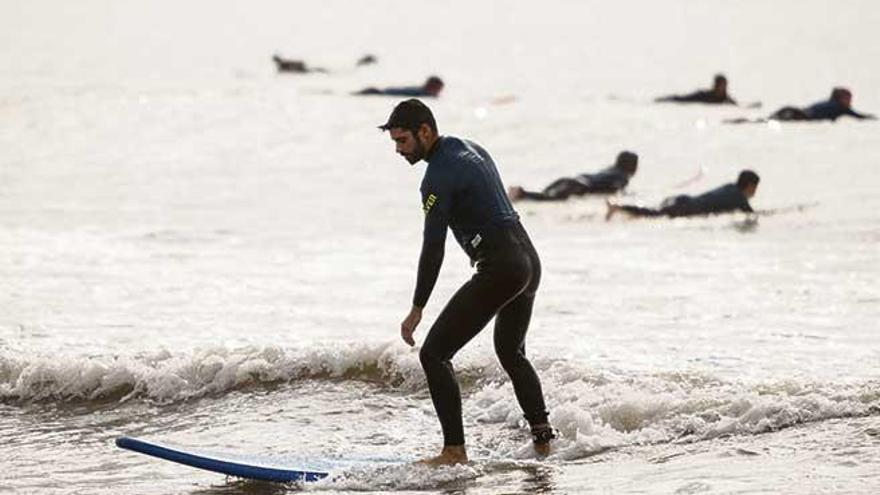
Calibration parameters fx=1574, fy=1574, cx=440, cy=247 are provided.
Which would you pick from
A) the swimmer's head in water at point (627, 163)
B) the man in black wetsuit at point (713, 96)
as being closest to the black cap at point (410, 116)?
the swimmer's head in water at point (627, 163)

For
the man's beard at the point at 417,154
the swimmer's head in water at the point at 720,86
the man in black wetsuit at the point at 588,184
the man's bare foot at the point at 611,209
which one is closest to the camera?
the man's beard at the point at 417,154

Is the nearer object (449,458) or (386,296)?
(449,458)

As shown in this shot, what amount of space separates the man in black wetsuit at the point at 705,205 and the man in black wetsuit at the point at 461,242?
1329 cm

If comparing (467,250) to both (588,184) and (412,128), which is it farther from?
(588,184)

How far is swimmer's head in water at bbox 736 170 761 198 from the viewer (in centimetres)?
2162

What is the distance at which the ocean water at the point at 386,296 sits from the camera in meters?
8.83

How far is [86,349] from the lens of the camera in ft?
40.4

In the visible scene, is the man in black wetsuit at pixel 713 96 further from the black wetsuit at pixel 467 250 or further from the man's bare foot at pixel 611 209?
the black wetsuit at pixel 467 250

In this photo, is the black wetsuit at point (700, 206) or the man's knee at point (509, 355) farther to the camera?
the black wetsuit at point (700, 206)

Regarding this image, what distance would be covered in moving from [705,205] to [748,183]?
33.0 inches

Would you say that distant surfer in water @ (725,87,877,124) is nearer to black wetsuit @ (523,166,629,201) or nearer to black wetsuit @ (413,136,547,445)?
black wetsuit @ (523,166,629,201)

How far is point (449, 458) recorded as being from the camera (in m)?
8.27

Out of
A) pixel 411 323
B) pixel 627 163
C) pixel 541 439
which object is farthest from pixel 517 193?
pixel 411 323

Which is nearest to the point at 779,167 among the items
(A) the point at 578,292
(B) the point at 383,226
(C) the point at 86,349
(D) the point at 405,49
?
(B) the point at 383,226
